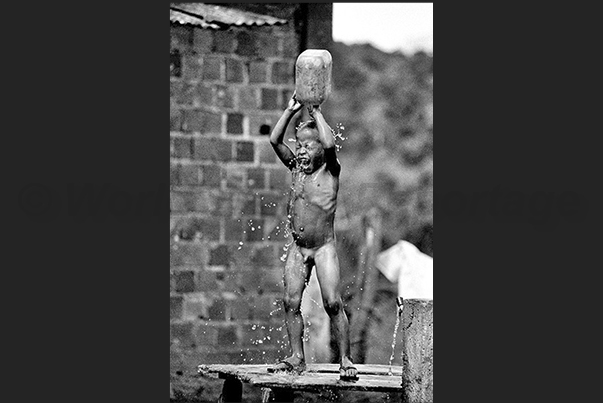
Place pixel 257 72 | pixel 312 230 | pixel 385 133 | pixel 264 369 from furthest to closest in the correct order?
pixel 385 133, pixel 257 72, pixel 264 369, pixel 312 230

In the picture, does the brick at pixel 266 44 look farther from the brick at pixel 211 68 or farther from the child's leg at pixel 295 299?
the child's leg at pixel 295 299

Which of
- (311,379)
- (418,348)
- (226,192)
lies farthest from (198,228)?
(418,348)

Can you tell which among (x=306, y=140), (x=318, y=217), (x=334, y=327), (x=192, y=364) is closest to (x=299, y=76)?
(x=306, y=140)

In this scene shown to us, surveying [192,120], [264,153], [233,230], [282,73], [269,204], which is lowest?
[233,230]

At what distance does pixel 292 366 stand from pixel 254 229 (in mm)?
1680

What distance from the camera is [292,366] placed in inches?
255

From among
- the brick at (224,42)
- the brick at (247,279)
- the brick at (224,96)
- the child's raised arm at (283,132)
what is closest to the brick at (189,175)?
the brick at (224,96)

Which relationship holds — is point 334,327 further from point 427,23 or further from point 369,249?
point 427,23

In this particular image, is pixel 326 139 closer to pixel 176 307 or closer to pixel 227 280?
pixel 227 280

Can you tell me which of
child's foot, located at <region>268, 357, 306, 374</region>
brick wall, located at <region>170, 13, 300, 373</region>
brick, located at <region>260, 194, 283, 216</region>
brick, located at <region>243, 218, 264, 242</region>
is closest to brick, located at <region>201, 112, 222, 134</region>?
brick wall, located at <region>170, 13, 300, 373</region>

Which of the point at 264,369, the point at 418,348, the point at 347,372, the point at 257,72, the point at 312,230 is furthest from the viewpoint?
the point at 257,72

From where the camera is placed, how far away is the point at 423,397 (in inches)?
244

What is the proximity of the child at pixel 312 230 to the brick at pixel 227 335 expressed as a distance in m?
1.47

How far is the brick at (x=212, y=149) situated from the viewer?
7848 mm
